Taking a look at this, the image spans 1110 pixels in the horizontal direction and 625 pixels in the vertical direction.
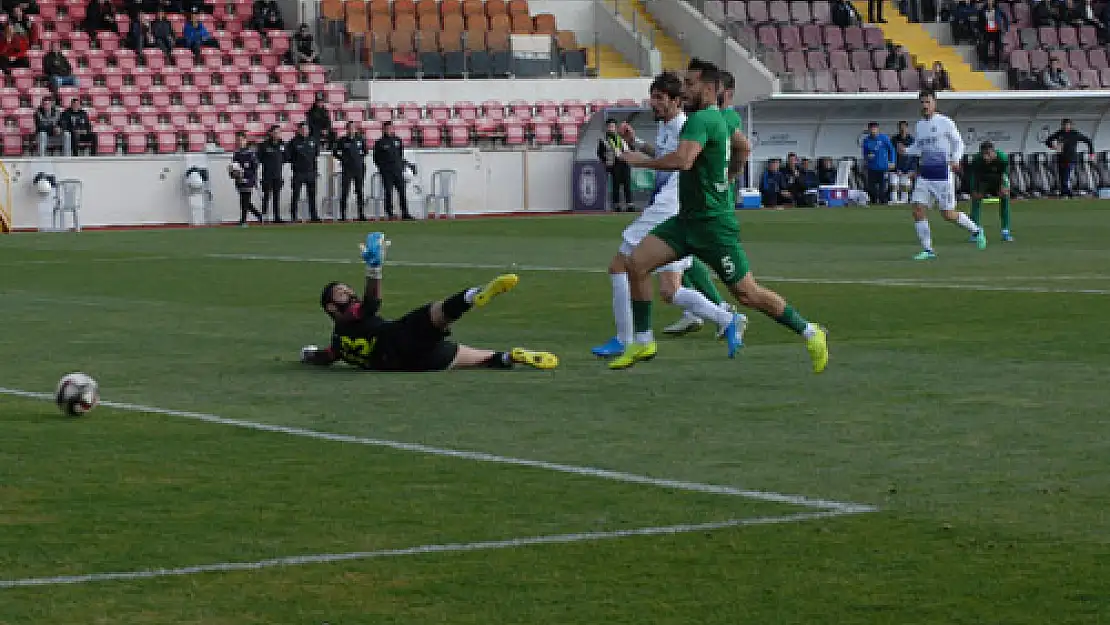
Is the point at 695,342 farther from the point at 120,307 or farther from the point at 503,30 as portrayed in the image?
the point at 503,30

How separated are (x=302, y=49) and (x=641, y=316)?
35.7m

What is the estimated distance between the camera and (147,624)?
6.49m

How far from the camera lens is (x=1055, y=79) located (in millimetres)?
52344

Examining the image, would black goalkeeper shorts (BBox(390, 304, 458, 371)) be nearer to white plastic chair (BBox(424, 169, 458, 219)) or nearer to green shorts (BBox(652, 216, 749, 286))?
green shorts (BBox(652, 216, 749, 286))

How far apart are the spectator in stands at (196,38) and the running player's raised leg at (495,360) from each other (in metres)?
34.7

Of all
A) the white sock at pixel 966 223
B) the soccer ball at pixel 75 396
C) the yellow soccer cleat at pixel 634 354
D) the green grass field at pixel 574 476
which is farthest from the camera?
the white sock at pixel 966 223

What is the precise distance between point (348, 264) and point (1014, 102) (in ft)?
91.6

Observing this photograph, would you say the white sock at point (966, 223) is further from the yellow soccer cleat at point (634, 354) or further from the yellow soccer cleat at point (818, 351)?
the yellow soccer cleat at point (818, 351)

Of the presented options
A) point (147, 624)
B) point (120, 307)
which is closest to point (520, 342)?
point (120, 307)

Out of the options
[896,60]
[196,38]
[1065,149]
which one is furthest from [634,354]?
[896,60]

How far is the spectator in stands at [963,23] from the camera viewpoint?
182ft

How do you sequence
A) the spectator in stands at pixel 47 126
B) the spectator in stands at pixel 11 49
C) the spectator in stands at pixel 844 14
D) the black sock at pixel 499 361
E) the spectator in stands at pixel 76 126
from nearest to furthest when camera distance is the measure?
1. the black sock at pixel 499 361
2. the spectator in stands at pixel 47 126
3. the spectator in stands at pixel 76 126
4. the spectator in stands at pixel 11 49
5. the spectator in stands at pixel 844 14

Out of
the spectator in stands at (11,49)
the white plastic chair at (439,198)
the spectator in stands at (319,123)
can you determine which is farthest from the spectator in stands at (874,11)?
the spectator in stands at (11,49)

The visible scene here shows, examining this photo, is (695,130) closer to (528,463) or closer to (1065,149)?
(528,463)
